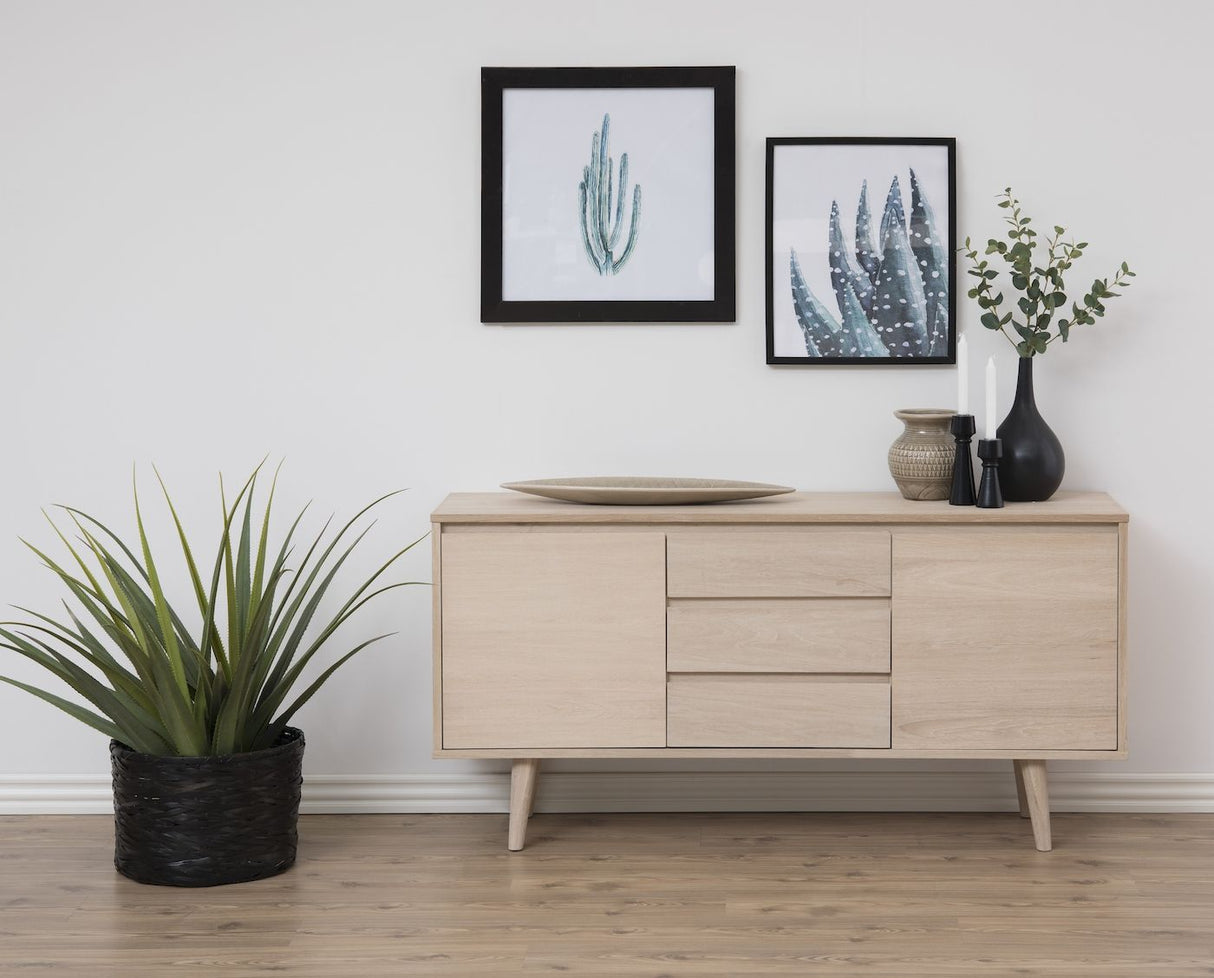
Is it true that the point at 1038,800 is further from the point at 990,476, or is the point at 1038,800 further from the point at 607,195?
the point at 607,195

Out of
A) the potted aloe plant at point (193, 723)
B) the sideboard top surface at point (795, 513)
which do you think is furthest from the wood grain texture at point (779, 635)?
the potted aloe plant at point (193, 723)

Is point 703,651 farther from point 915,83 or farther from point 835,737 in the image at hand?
point 915,83

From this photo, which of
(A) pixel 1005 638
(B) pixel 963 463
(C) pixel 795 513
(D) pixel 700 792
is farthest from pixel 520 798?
(B) pixel 963 463

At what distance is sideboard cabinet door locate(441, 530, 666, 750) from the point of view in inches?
92.0

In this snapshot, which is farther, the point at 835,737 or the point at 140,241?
the point at 140,241

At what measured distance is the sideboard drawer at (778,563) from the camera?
232cm

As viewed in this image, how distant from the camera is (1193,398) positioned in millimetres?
2646

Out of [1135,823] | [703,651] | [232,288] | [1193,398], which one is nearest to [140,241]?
[232,288]

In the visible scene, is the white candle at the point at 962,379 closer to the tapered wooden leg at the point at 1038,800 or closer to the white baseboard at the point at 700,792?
the tapered wooden leg at the point at 1038,800

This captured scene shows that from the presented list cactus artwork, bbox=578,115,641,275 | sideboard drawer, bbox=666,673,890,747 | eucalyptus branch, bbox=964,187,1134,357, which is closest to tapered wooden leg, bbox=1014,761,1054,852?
sideboard drawer, bbox=666,673,890,747

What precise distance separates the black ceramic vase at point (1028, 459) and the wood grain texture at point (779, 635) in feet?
1.30

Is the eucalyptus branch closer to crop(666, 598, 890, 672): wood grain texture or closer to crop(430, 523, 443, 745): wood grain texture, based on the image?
crop(666, 598, 890, 672): wood grain texture

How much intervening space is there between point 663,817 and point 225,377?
1.39 meters

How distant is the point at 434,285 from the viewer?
267 cm
